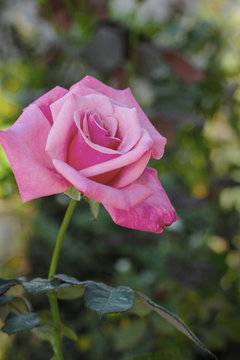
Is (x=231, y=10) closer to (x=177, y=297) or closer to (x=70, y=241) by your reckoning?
(x=70, y=241)

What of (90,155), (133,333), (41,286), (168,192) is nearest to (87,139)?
(90,155)

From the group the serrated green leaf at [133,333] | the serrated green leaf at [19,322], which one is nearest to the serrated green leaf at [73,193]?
the serrated green leaf at [19,322]

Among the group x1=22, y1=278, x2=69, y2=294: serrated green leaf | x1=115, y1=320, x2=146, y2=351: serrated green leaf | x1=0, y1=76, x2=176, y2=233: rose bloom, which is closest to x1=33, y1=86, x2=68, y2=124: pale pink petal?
x1=0, y1=76, x2=176, y2=233: rose bloom

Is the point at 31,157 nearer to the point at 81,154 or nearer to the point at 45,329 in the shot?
the point at 81,154

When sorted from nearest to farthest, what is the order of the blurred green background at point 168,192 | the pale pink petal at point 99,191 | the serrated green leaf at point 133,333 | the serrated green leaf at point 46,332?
the pale pink petal at point 99,191, the serrated green leaf at point 46,332, the serrated green leaf at point 133,333, the blurred green background at point 168,192

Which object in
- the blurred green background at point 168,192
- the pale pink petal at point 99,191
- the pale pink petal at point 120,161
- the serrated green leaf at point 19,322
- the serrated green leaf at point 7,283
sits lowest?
the blurred green background at point 168,192

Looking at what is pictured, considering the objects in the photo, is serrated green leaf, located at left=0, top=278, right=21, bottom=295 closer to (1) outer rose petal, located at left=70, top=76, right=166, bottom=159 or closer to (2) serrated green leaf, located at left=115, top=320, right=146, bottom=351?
(1) outer rose petal, located at left=70, top=76, right=166, bottom=159

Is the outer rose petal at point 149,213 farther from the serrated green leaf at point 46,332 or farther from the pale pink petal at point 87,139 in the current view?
the serrated green leaf at point 46,332
